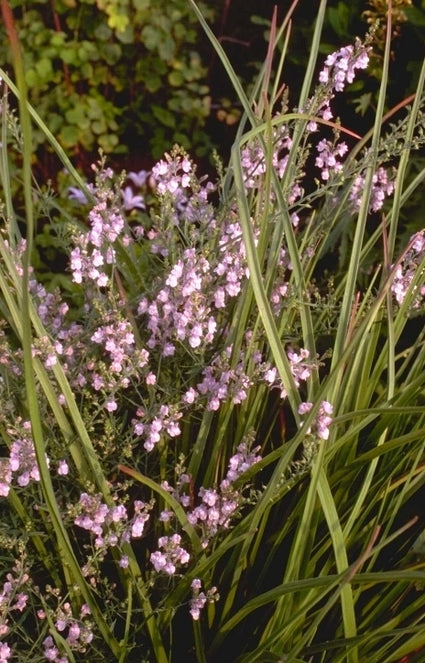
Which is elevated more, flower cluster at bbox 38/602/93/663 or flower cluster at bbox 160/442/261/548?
flower cluster at bbox 160/442/261/548

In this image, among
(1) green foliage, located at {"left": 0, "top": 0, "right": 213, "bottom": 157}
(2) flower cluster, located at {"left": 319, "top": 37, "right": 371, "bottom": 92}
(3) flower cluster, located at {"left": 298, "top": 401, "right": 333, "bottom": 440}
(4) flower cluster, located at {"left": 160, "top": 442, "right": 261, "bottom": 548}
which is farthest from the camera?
(1) green foliage, located at {"left": 0, "top": 0, "right": 213, "bottom": 157}

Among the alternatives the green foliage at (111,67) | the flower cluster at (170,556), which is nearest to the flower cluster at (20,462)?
the flower cluster at (170,556)

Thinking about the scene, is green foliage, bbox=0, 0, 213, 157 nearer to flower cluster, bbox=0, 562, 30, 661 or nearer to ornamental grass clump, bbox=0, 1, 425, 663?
ornamental grass clump, bbox=0, 1, 425, 663

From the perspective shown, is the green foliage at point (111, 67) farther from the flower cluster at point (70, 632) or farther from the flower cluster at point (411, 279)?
the flower cluster at point (70, 632)

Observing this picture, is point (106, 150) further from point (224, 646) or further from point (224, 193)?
point (224, 646)

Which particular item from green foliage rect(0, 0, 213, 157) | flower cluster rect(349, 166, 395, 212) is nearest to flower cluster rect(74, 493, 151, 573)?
flower cluster rect(349, 166, 395, 212)
